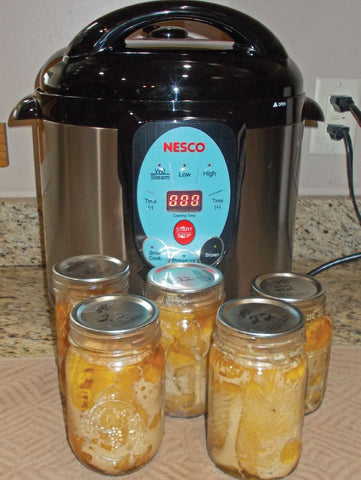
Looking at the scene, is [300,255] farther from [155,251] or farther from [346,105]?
[155,251]

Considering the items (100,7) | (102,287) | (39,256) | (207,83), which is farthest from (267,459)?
(100,7)

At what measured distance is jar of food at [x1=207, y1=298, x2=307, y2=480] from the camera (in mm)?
432

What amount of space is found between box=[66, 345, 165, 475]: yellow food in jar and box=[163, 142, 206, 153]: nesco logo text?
21 cm

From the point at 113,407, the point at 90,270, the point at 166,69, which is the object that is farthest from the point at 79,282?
the point at 166,69

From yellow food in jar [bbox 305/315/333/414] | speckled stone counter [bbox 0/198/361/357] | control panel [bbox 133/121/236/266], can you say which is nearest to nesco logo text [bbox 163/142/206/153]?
control panel [bbox 133/121/236/266]

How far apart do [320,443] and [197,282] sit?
0.19 metres

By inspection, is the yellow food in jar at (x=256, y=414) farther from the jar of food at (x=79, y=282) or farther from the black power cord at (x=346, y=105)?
the black power cord at (x=346, y=105)

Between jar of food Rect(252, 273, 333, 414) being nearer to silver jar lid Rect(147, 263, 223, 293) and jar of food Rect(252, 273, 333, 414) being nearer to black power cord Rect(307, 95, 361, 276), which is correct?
silver jar lid Rect(147, 263, 223, 293)

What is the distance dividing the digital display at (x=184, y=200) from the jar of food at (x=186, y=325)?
3.0 inches

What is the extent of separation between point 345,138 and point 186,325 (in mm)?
522

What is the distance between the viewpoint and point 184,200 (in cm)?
59

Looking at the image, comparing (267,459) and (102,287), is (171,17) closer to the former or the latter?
(102,287)

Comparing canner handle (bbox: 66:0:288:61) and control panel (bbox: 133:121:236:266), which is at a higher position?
canner handle (bbox: 66:0:288:61)

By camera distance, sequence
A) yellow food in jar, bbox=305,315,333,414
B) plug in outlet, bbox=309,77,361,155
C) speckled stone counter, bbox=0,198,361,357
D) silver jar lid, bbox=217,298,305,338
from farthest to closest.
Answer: plug in outlet, bbox=309,77,361,155, speckled stone counter, bbox=0,198,361,357, yellow food in jar, bbox=305,315,333,414, silver jar lid, bbox=217,298,305,338
